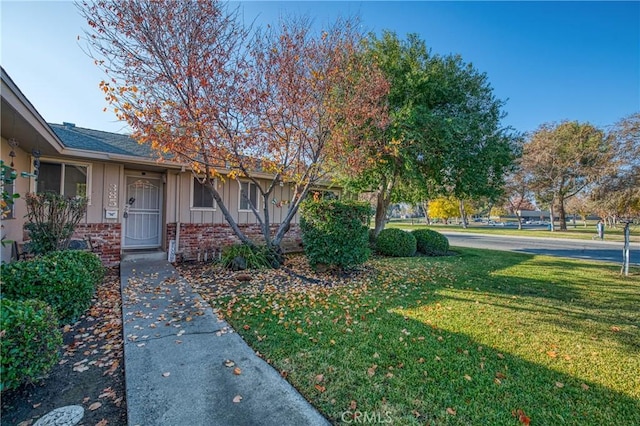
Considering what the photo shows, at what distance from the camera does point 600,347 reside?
11.5 ft

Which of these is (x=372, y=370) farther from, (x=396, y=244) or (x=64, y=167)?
(x=64, y=167)

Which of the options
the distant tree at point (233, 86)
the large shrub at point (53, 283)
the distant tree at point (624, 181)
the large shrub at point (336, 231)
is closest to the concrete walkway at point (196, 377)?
the large shrub at point (53, 283)

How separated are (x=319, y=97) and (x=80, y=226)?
6.64 meters

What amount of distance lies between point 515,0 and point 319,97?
5811 mm

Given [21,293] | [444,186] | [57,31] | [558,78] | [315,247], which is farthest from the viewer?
[444,186]

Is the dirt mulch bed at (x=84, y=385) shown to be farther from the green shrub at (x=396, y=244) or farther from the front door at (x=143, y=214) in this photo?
the green shrub at (x=396, y=244)

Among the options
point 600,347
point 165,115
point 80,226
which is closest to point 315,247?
point 165,115

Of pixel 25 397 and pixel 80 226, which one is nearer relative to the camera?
pixel 25 397

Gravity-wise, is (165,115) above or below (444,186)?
above

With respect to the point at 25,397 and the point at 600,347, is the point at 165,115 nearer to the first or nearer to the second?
the point at 25,397

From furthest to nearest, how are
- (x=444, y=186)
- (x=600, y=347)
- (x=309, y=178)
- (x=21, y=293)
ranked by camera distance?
(x=444, y=186) < (x=309, y=178) < (x=600, y=347) < (x=21, y=293)

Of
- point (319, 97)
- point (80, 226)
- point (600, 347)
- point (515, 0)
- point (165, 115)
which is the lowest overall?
point (600, 347)

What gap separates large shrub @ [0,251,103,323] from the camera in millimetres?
3195

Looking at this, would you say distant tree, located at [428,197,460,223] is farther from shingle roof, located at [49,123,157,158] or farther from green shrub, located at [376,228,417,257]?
shingle roof, located at [49,123,157,158]
